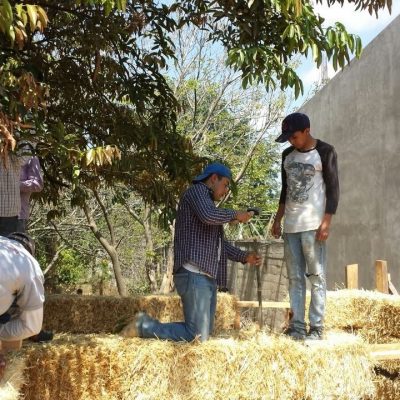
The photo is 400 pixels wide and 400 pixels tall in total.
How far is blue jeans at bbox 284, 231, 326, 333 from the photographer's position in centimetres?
415

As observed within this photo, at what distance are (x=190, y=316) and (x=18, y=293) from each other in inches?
61.1

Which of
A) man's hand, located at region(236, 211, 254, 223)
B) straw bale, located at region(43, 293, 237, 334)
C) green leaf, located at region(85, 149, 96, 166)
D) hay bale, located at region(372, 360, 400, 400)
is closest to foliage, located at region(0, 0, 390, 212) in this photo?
green leaf, located at region(85, 149, 96, 166)

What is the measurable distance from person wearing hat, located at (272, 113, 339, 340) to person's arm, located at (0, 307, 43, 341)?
6.62 feet

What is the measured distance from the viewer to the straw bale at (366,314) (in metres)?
5.98

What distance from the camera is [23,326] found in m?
2.62

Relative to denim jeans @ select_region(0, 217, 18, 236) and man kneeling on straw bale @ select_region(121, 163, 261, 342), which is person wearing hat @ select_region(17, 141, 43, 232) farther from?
man kneeling on straw bale @ select_region(121, 163, 261, 342)

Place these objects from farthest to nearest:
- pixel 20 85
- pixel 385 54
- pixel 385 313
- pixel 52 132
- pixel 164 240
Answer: pixel 164 240 < pixel 385 54 < pixel 385 313 < pixel 52 132 < pixel 20 85

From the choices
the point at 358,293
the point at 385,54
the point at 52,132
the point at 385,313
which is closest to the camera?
the point at 52,132

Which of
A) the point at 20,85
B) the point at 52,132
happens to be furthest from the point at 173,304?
the point at 20,85

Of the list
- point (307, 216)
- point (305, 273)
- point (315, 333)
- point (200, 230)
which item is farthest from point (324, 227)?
point (200, 230)

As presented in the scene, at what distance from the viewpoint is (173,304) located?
25.0 feet

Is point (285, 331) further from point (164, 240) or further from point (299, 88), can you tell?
point (164, 240)

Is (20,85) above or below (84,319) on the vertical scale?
above

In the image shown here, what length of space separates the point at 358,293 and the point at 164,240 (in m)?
9.46
